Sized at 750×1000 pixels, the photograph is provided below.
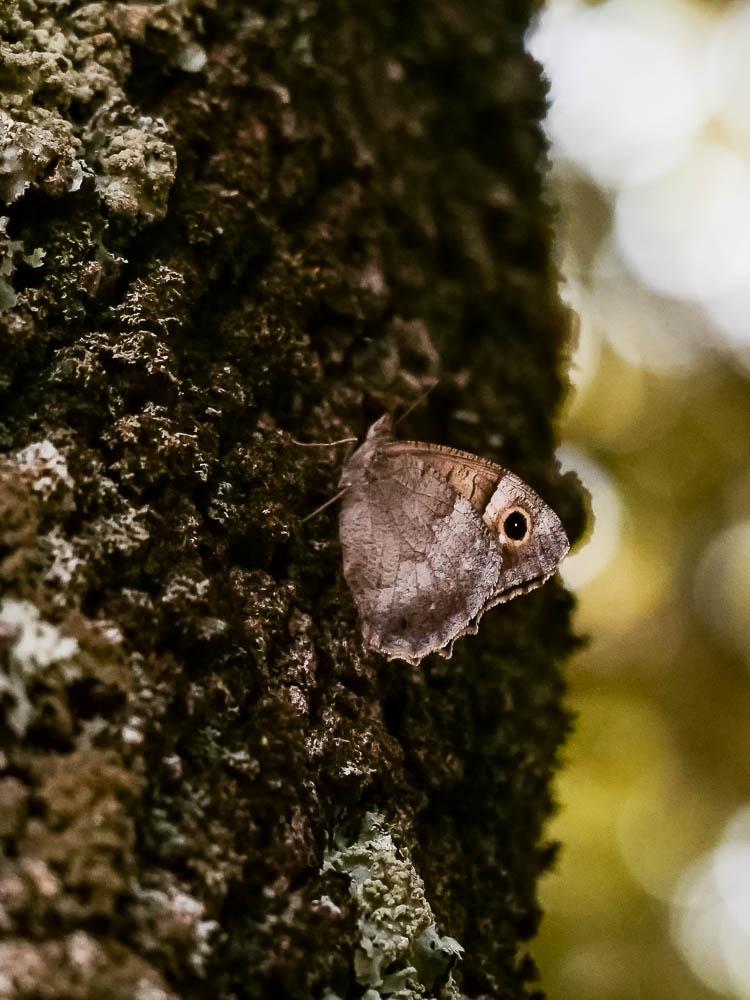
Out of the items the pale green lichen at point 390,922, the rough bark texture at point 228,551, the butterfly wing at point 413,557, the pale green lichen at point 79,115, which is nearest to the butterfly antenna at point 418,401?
the rough bark texture at point 228,551

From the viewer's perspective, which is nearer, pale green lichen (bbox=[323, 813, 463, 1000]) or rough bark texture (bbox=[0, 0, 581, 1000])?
rough bark texture (bbox=[0, 0, 581, 1000])

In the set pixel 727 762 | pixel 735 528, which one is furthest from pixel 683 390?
pixel 727 762

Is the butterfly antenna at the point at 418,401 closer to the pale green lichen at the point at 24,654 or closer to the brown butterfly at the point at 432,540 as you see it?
the brown butterfly at the point at 432,540

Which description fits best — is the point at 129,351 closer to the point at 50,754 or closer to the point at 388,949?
the point at 50,754

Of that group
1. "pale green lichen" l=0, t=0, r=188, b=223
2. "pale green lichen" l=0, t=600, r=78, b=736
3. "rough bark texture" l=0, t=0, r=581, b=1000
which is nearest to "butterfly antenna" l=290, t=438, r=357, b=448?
"rough bark texture" l=0, t=0, r=581, b=1000

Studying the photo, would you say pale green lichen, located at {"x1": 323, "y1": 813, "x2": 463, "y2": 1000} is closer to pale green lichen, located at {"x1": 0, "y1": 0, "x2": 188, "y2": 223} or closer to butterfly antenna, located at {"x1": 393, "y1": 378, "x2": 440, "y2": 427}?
butterfly antenna, located at {"x1": 393, "y1": 378, "x2": 440, "y2": 427}

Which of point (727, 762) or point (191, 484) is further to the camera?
point (727, 762)
